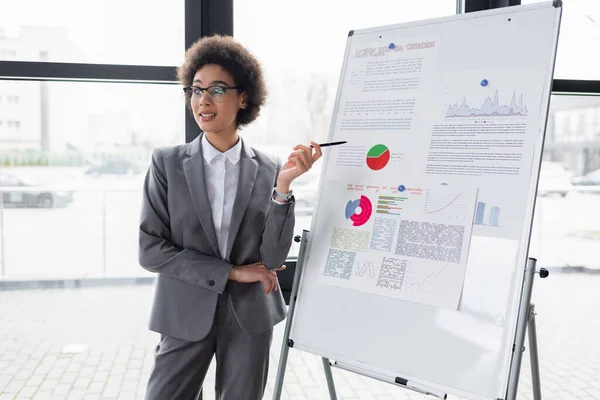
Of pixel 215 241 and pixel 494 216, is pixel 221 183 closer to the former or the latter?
pixel 215 241

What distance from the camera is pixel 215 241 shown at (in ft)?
5.28

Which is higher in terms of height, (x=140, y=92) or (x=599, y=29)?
(x=599, y=29)

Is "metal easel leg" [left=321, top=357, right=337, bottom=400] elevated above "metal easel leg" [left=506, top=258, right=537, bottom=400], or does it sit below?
below

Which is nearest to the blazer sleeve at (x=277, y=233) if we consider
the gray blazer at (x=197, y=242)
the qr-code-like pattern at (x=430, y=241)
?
the gray blazer at (x=197, y=242)

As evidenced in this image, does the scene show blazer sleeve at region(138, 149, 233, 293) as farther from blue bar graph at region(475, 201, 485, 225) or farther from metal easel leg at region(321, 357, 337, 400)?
blue bar graph at region(475, 201, 485, 225)

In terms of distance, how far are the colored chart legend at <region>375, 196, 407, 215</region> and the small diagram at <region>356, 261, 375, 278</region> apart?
0.17 metres

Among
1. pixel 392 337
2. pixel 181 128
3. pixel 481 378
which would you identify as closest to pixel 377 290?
pixel 392 337

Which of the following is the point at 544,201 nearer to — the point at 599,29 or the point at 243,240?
the point at 599,29

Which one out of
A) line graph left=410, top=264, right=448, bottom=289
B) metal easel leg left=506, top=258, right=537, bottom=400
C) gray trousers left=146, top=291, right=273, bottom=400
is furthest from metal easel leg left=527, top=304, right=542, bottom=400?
gray trousers left=146, top=291, right=273, bottom=400

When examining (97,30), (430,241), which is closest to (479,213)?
(430,241)

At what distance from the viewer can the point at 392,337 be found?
1532mm

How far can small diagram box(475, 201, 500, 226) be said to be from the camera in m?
1.43

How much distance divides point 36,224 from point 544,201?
2549 millimetres

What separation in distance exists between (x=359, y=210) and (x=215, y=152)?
1.66 ft
